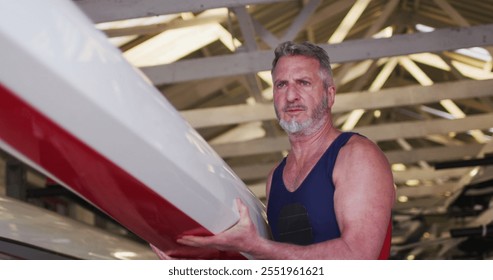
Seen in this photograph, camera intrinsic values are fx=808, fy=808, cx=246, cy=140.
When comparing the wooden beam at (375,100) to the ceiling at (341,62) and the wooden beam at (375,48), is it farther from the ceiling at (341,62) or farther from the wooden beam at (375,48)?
the wooden beam at (375,48)

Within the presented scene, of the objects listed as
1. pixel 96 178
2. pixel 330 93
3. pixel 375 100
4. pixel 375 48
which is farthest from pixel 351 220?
pixel 375 100

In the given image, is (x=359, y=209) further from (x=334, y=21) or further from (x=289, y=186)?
(x=334, y=21)

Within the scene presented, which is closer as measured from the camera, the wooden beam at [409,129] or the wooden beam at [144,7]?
the wooden beam at [144,7]

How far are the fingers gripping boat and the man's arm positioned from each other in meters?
0.04

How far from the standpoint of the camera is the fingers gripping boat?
3.80 ft

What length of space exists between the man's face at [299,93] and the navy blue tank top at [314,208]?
0.39ft

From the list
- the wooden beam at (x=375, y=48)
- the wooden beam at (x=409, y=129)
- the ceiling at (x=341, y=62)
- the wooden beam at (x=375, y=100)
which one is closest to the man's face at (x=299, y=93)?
the ceiling at (x=341, y=62)

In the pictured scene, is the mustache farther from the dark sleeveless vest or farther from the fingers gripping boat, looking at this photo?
the fingers gripping boat

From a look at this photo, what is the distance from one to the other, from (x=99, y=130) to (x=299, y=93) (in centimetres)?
79

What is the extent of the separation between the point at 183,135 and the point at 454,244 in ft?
31.7

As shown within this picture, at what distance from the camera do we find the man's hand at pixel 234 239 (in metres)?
1.71

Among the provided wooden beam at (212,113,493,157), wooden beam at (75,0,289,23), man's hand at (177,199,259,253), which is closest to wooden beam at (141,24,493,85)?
wooden beam at (75,0,289,23)

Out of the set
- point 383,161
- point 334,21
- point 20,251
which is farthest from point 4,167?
point 383,161

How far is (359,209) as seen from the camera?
1.81 metres
